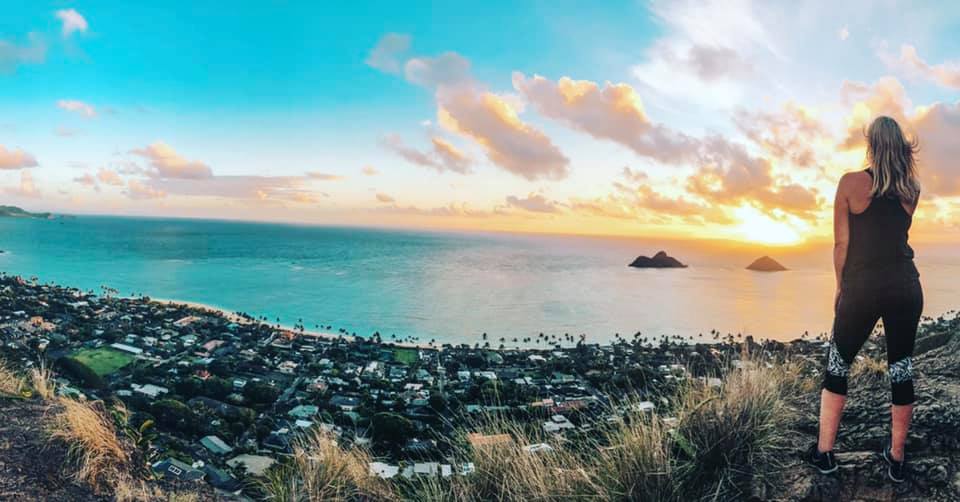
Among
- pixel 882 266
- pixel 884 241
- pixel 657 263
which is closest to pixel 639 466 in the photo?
pixel 882 266

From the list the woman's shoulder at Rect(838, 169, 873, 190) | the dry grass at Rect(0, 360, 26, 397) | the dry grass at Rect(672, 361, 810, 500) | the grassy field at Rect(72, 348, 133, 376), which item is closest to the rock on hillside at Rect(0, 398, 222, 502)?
the dry grass at Rect(0, 360, 26, 397)

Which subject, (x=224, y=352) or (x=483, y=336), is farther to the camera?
(x=483, y=336)

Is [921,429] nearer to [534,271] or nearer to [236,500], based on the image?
[236,500]

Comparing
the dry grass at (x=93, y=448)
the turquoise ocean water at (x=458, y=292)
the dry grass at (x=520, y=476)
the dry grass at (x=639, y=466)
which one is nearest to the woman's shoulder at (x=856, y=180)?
the dry grass at (x=639, y=466)

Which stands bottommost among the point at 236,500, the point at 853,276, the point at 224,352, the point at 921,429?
the point at 224,352

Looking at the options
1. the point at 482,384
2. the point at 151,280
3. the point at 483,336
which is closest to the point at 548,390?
the point at 482,384

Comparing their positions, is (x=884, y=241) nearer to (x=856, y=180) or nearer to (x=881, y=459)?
(x=856, y=180)

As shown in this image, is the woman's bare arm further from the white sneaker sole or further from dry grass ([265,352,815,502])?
dry grass ([265,352,815,502])

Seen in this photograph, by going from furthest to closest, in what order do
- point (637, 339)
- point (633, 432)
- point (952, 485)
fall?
1. point (637, 339)
2. point (633, 432)
3. point (952, 485)

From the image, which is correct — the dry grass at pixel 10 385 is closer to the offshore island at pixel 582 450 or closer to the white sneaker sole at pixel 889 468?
the offshore island at pixel 582 450
